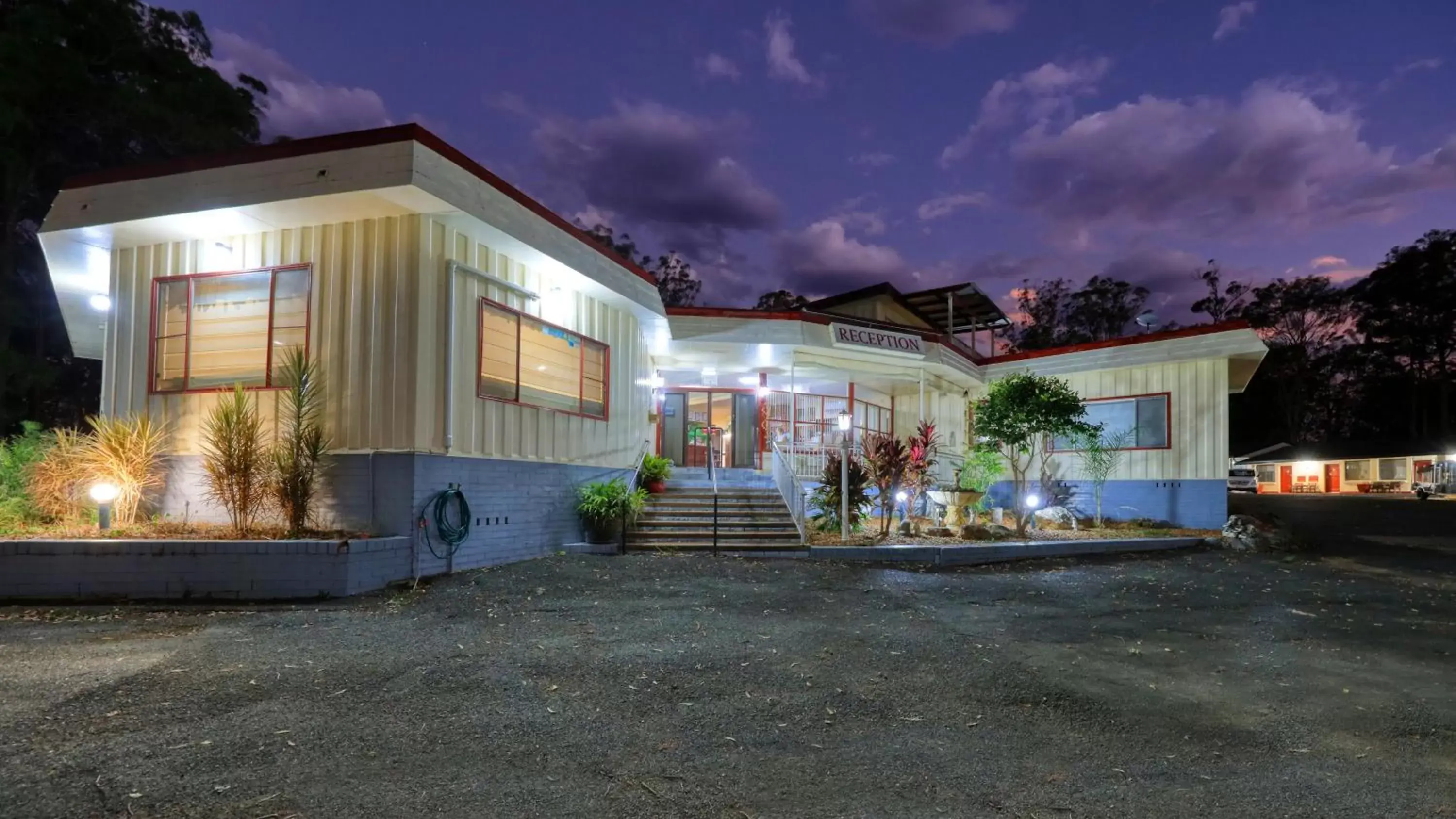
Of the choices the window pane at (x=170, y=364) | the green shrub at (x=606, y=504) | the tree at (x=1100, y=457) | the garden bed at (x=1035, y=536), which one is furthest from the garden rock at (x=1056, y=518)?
the window pane at (x=170, y=364)

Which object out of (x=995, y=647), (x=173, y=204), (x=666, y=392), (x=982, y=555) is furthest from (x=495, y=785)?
(x=666, y=392)

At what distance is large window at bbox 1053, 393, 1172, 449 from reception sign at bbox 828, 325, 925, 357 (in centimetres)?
360

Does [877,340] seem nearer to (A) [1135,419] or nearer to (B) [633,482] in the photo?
(A) [1135,419]

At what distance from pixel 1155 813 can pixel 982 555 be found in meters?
8.08

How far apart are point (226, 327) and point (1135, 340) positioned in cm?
1564

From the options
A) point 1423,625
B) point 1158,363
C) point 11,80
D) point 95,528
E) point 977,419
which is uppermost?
point 11,80

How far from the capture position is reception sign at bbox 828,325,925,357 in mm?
14328

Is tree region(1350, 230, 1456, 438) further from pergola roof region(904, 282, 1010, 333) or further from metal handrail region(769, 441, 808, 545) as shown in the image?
metal handrail region(769, 441, 808, 545)

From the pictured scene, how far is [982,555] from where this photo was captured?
10.7 m

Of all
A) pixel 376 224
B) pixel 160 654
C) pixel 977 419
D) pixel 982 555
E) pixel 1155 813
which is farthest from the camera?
pixel 977 419

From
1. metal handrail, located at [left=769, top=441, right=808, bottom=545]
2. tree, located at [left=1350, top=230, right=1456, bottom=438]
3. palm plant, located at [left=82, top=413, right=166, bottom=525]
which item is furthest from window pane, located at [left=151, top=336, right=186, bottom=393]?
tree, located at [left=1350, top=230, right=1456, bottom=438]

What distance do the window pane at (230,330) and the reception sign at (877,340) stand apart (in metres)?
9.18

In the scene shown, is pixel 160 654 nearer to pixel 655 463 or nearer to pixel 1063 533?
pixel 655 463

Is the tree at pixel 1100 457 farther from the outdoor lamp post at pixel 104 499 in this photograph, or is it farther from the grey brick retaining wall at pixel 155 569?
the outdoor lamp post at pixel 104 499
